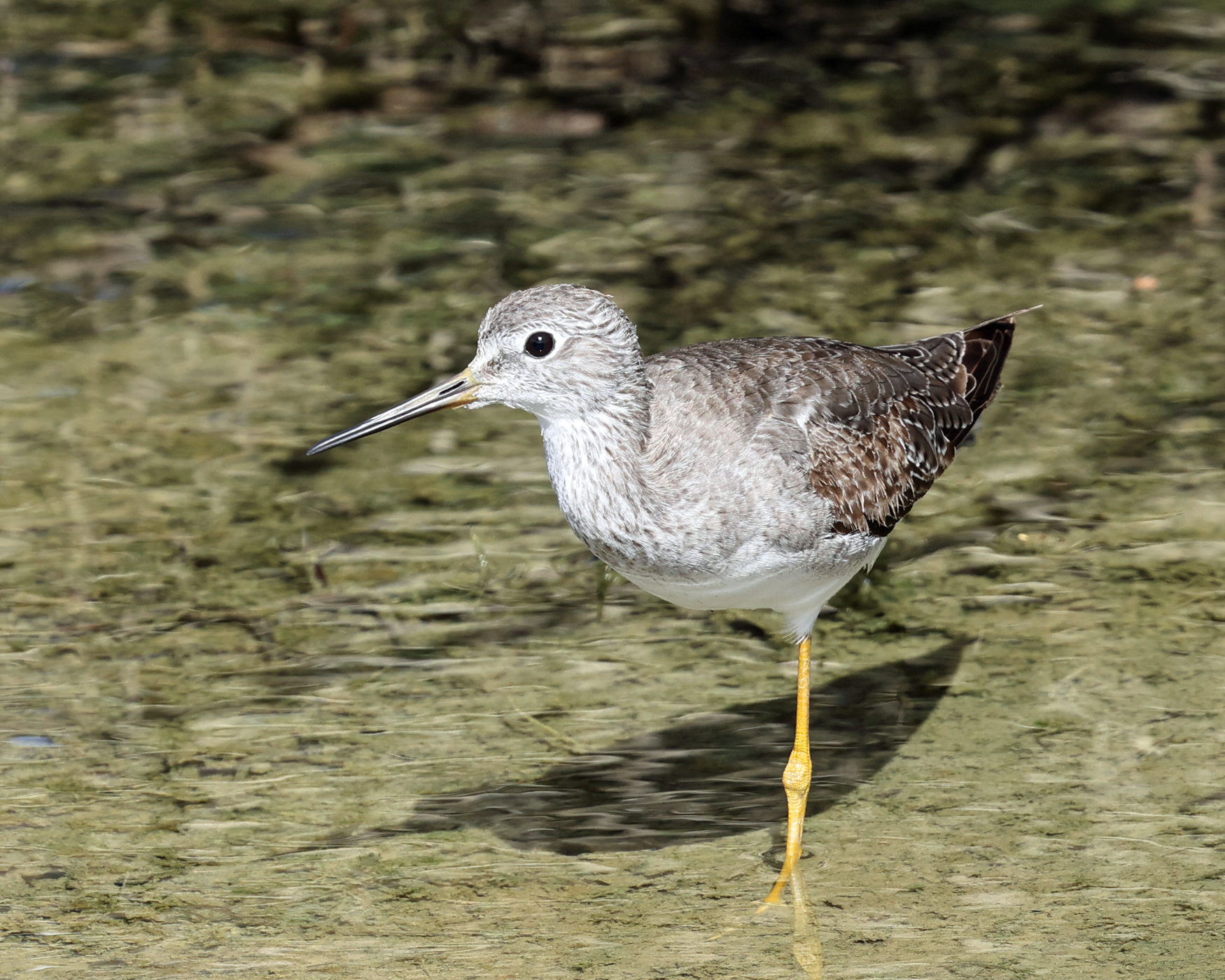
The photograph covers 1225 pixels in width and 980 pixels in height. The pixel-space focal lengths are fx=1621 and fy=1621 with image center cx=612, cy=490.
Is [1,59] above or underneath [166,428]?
above

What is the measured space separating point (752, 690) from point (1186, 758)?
186cm

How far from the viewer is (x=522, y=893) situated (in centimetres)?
602

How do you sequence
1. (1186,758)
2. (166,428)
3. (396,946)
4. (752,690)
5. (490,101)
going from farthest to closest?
1. (490,101)
2. (166,428)
3. (752,690)
4. (1186,758)
5. (396,946)

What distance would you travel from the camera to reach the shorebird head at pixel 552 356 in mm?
5883

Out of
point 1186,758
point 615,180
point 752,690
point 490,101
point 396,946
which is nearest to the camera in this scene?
point 396,946

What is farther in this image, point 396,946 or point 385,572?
point 385,572

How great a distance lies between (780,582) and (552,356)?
1.22 metres

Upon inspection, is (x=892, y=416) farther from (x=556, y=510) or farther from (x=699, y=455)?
(x=556, y=510)

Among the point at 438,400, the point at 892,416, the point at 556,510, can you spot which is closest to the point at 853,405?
the point at 892,416

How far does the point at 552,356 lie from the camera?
Result: 5.88 metres

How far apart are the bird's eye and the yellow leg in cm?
160

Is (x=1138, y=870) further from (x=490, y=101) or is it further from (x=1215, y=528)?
(x=490, y=101)

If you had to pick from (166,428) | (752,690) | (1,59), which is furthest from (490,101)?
(752,690)

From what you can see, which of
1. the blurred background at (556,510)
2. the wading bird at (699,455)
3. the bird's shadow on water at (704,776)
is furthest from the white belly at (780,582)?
the blurred background at (556,510)
